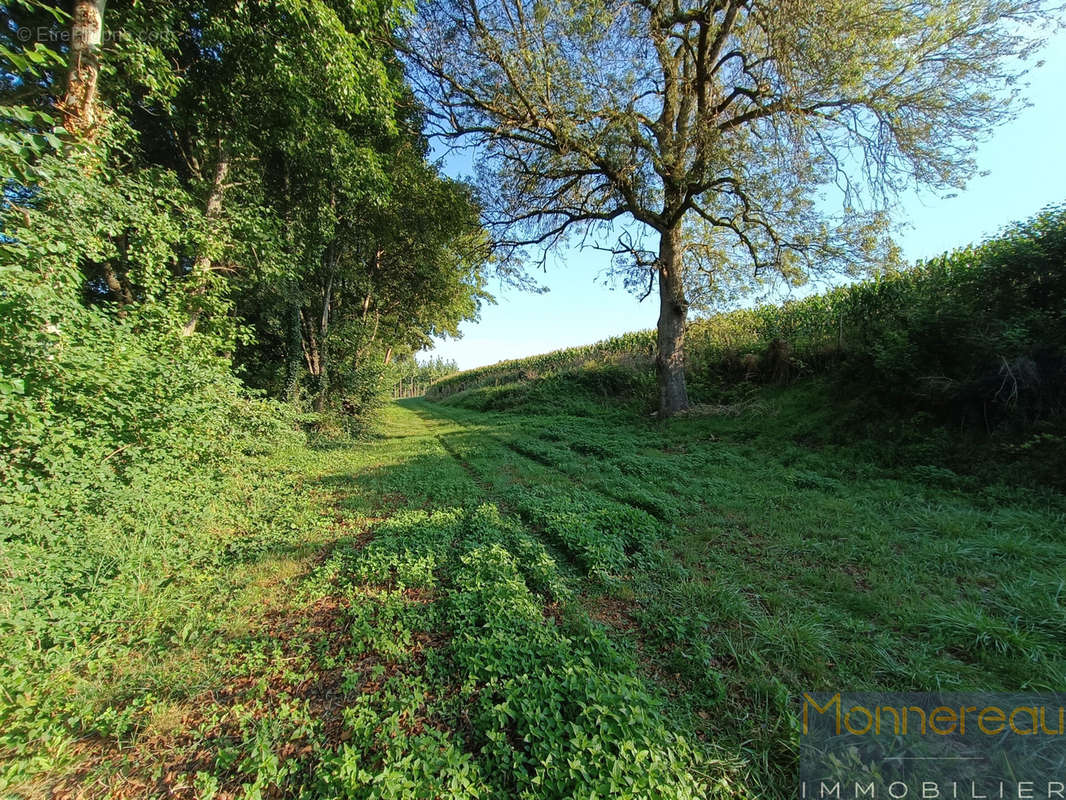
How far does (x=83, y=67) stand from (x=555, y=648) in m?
9.40

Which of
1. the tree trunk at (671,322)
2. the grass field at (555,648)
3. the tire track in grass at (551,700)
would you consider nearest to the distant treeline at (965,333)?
the grass field at (555,648)

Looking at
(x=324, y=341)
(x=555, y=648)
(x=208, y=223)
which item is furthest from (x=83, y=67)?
(x=555, y=648)

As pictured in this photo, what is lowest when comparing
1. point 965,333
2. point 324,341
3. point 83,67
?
point 965,333

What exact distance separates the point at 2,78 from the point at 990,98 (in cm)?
1969

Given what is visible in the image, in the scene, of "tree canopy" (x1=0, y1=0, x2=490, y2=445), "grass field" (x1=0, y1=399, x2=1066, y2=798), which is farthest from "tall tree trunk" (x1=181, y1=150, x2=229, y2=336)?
"grass field" (x1=0, y1=399, x2=1066, y2=798)

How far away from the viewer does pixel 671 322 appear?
11812 mm

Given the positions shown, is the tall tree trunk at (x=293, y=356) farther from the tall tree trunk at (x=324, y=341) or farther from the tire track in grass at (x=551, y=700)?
the tire track in grass at (x=551, y=700)

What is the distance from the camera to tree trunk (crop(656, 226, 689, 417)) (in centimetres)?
1166

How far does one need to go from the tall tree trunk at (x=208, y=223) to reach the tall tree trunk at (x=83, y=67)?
1911 mm

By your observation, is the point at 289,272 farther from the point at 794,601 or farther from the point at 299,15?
the point at 794,601

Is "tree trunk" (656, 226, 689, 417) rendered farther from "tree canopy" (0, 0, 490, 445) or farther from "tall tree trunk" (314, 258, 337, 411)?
"tall tree trunk" (314, 258, 337, 411)

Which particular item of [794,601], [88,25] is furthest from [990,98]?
[88,25]

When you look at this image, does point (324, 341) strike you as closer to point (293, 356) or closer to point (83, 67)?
point (293, 356)

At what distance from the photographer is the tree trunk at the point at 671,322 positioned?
11664 mm
